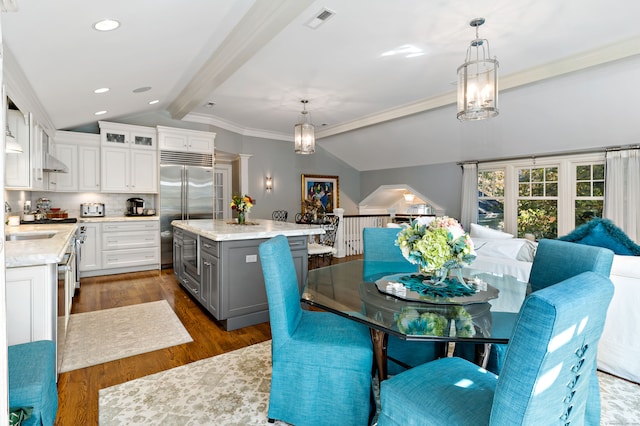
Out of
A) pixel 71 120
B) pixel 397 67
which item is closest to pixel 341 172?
pixel 397 67

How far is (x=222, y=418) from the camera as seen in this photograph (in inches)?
76.6

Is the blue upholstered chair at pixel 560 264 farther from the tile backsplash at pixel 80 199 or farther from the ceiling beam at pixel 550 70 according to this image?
the tile backsplash at pixel 80 199

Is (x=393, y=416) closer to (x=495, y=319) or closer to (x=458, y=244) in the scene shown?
(x=495, y=319)

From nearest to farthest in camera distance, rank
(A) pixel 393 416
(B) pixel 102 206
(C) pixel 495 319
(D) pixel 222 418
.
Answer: (A) pixel 393 416 → (C) pixel 495 319 → (D) pixel 222 418 → (B) pixel 102 206

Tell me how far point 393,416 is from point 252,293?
225 cm

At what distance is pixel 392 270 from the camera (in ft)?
8.05

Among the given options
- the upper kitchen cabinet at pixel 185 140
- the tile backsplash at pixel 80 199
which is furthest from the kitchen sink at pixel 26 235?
the upper kitchen cabinet at pixel 185 140

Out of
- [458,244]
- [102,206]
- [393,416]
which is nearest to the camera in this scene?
[393,416]

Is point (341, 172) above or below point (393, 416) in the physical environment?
above

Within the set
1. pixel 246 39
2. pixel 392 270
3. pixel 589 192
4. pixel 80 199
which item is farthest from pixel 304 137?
pixel 589 192

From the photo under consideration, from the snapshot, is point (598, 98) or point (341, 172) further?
point (341, 172)

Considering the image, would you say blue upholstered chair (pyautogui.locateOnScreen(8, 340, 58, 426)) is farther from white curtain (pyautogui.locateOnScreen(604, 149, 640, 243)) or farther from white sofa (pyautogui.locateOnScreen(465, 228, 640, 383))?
white curtain (pyautogui.locateOnScreen(604, 149, 640, 243))

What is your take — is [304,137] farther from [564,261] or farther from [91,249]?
[91,249]

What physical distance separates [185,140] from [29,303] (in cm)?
470
